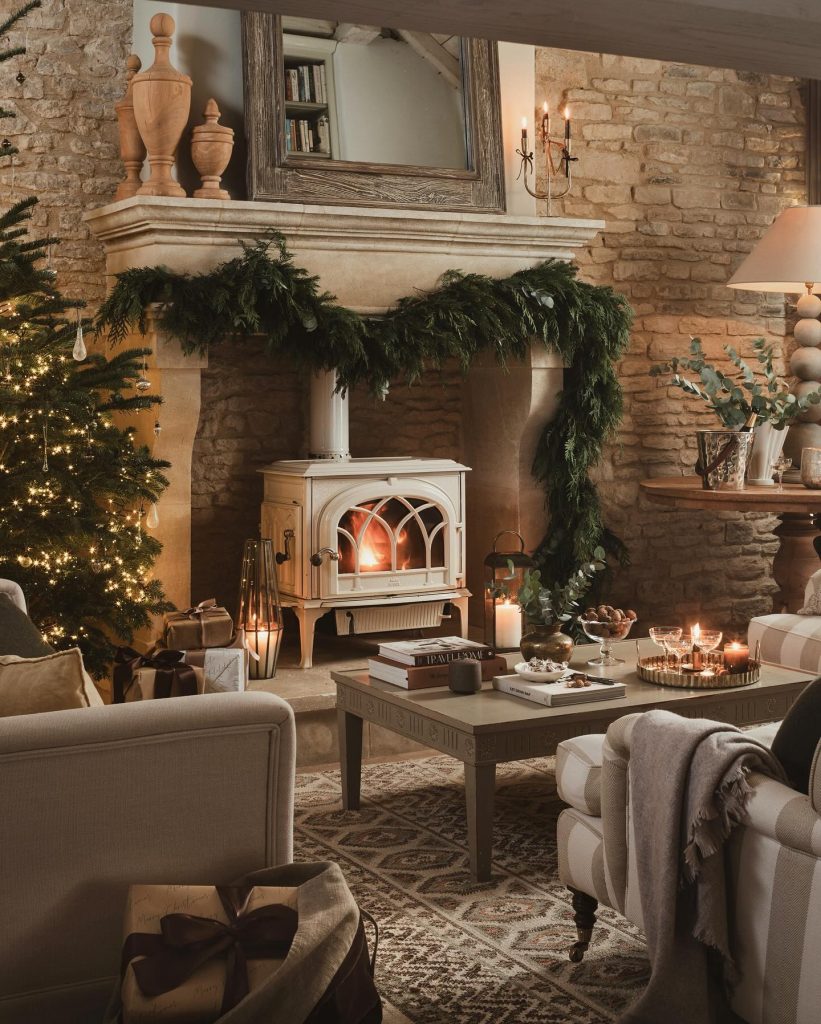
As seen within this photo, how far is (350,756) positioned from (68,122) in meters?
2.92

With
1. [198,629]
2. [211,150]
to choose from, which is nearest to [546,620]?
[198,629]

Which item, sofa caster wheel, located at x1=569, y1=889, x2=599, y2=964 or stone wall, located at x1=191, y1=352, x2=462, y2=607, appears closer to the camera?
sofa caster wheel, located at x1=569, y1=889, x2=599, y2=964

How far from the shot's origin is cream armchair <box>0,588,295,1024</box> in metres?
2.33

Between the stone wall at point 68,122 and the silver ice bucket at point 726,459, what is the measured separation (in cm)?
272

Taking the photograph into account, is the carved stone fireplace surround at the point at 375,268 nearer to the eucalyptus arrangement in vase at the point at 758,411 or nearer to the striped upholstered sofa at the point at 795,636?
the eucalyptus arrangement in vase at the point at 758,411

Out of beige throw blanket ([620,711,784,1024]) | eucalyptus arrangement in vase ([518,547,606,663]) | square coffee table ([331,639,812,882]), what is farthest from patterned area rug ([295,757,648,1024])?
eucalyptus arrangement in vase ([518,547,606,663])

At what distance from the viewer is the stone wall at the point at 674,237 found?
6324mm

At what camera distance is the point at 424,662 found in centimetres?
386

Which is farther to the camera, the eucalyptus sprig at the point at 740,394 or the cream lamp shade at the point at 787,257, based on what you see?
the cream lamp shade at the point at 787,257

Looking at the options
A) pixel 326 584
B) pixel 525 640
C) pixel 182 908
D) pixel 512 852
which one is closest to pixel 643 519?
pixel 326 584

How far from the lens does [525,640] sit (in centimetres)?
398

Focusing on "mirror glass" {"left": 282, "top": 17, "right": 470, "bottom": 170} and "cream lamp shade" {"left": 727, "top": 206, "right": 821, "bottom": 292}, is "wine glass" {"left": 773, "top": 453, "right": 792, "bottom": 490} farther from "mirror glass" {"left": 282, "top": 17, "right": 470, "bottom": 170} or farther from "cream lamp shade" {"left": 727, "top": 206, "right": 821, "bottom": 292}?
"mirror glass" {"left": 282, "top": 17, "right": 470, "bottom": 170}

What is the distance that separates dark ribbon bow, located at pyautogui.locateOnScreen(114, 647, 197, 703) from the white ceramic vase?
3.01 metres

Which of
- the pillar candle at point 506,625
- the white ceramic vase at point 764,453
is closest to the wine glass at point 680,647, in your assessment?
the pillar candle at point 506,625
